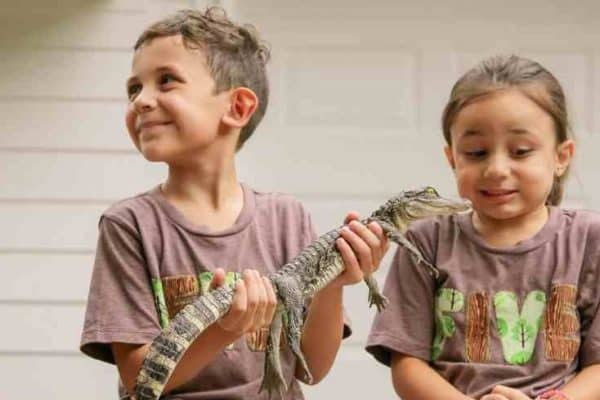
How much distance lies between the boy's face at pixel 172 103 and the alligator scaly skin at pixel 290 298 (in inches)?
9.8

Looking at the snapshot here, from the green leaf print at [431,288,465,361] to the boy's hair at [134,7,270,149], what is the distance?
1.37ft

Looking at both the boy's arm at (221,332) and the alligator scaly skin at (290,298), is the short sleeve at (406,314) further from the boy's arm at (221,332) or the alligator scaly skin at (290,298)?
the boy's arm at (221,332)

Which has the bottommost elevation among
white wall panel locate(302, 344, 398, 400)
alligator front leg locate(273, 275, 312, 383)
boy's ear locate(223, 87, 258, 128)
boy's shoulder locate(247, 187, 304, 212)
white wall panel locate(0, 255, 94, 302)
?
white wall panel locate(302, 344, 398, 400)

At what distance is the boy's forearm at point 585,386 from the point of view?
6.75ft

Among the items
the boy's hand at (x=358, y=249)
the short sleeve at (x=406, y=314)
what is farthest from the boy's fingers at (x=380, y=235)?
the short sleeve at (x=406, y=314)

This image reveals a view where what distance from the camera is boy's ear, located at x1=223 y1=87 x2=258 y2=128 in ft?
6.91

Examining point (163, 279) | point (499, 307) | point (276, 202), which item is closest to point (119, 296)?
point (163, 279)

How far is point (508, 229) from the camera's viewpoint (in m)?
2.18

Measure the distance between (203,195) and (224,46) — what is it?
24cm

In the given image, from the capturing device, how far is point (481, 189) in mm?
2146

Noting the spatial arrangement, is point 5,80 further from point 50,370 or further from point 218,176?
point 218,176

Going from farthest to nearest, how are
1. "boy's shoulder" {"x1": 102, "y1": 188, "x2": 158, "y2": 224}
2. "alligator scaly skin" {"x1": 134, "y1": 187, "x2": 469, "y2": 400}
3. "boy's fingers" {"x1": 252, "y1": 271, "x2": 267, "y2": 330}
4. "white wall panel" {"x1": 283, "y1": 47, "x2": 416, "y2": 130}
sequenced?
"white wall panel" {"x1": 283, "y1": 47, "x2": 416, "y2": 130}, "boy's shoulder" {"x1": 102, "y1": 188, "x2": 158, "y2": 224}, "boy's fingers" {"x1": 252, "y1": 271, "x2": 267, "y2": 330}, "alligator scaly skin" {"x1": 134, "y1": 187, "x2": 469, "y2": 400}

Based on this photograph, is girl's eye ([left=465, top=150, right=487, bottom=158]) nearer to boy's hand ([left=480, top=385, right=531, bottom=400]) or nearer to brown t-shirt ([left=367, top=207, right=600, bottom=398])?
brown t-shirt ([left=367, top=207, right=600, bottom=398])

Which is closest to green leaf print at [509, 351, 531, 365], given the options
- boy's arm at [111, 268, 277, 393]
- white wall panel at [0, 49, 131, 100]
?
boy's arm at [111, 268, 277, 393]
